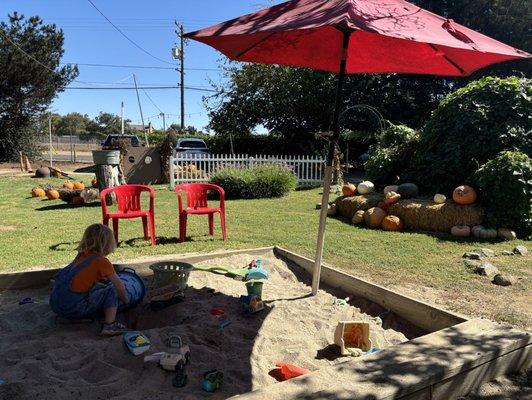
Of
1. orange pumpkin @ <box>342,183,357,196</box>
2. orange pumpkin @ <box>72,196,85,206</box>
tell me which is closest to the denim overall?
orange pumpkin @ <box>342,183,357,196</box>

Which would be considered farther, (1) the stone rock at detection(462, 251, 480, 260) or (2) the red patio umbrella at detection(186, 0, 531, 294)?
(1) the stone rock at detection(462, 251, 480, 260)

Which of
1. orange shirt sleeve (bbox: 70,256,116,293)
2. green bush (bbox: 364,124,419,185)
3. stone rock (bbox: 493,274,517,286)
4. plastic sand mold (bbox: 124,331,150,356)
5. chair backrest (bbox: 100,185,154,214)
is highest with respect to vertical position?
green bush (bbox: 364,124,419,185)

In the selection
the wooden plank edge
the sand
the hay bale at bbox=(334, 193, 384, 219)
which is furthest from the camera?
the hay bale at bbox=(334, 193, 384, 219)

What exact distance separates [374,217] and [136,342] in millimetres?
6210

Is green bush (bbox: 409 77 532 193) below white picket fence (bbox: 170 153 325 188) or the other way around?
the other way around

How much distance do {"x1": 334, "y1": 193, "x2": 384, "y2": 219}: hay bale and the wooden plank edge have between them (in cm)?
442

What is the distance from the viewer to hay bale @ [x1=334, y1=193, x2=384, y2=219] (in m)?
8.99

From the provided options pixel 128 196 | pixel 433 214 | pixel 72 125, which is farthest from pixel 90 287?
pixel 72 125

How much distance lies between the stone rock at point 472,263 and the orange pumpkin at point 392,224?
2.22 meters

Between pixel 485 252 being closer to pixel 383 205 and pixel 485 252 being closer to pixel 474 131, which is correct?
pixel 383 205

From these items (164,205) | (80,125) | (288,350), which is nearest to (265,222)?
(164,205)

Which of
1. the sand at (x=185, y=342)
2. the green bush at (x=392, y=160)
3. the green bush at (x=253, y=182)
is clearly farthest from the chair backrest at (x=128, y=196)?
the green bush at (x=253, y=182)

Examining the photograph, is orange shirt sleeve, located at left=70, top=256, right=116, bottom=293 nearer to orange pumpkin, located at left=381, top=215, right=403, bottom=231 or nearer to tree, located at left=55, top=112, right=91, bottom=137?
orange pumpkin, located at left=381, top=215, right=403, bottom=231

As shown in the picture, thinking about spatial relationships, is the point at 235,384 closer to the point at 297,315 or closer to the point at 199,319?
the point at 199,319
